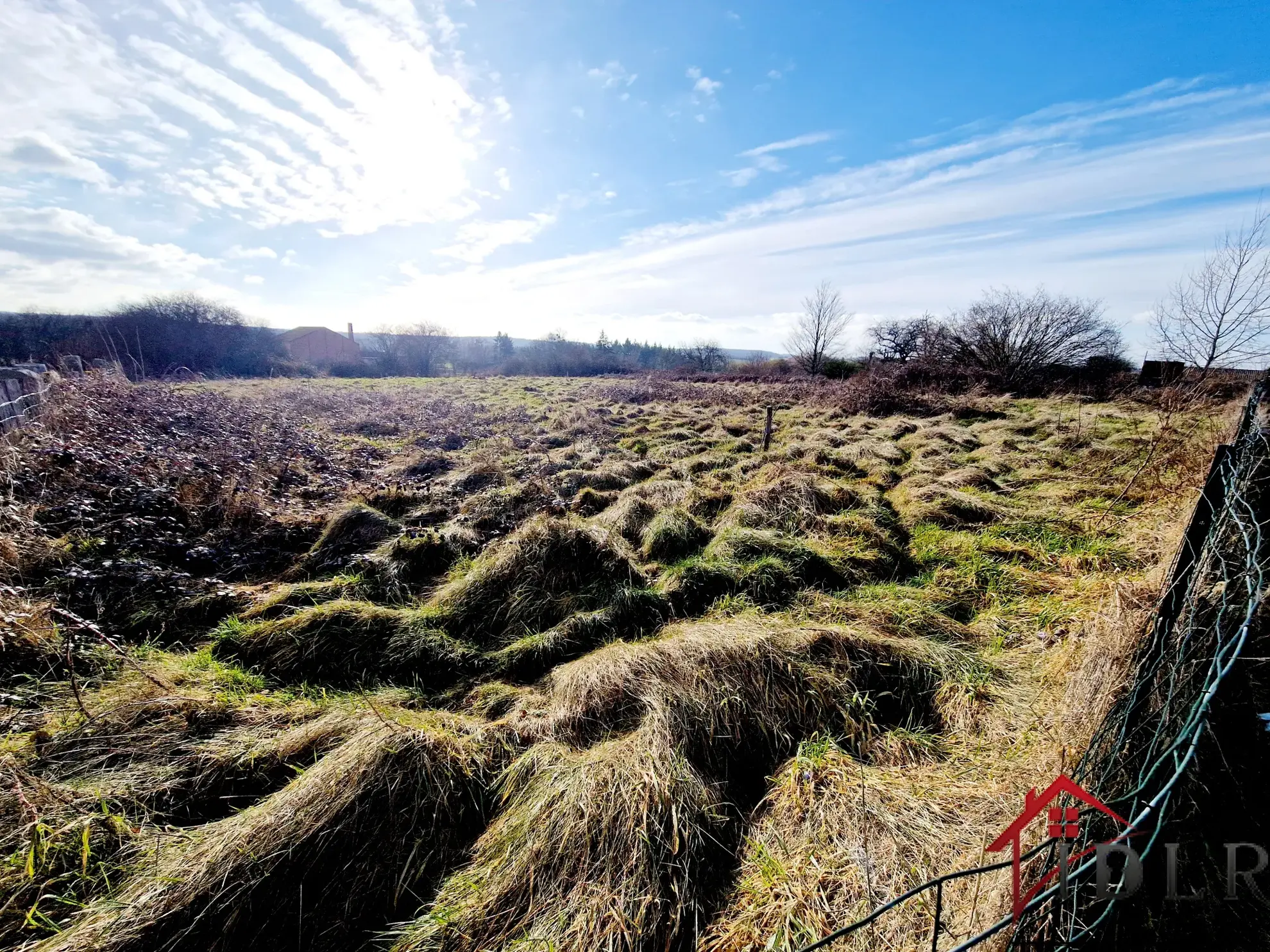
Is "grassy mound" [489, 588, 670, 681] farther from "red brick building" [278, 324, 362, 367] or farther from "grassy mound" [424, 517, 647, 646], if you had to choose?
"red brick building" [278, 324, 362, 367]

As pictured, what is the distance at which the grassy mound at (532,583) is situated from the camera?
3.93m

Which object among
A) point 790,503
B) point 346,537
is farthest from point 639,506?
point 346,537

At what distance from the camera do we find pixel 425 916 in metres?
1.87

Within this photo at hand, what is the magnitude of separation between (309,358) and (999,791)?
48.9 m

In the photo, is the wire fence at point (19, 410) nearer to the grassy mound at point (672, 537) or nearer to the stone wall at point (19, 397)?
the stone wall at point (19, 397)

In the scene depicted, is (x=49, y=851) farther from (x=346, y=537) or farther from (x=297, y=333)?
(x=297, y=333)

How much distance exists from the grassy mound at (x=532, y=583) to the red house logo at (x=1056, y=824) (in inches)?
117

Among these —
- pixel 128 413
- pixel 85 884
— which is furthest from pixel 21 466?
pixel 85 884

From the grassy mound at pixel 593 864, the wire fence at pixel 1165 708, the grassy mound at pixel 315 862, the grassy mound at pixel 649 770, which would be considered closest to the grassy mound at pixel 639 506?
the grassy mound at pixel 649 770

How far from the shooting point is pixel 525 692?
3.23 meters

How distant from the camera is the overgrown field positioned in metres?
1.86

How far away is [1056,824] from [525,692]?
276 cm

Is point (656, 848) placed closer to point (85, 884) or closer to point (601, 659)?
point (601, 659)

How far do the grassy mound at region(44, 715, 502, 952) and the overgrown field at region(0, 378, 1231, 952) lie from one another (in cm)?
1
